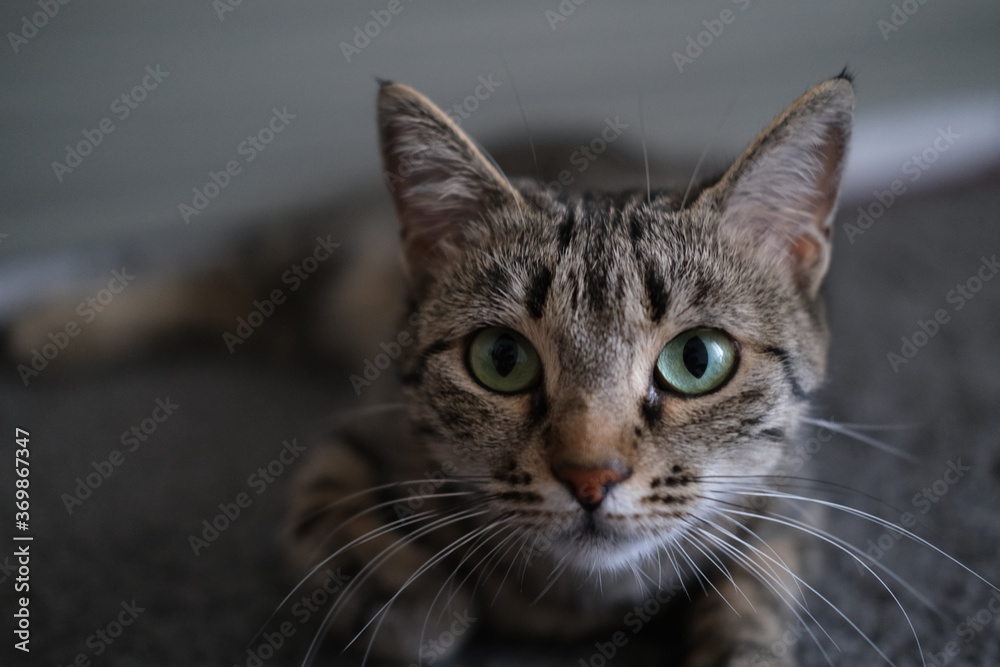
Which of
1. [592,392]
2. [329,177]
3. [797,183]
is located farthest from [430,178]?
[329,177]

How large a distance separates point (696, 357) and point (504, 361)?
245mm

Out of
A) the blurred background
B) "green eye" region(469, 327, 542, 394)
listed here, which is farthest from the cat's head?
the blurred background

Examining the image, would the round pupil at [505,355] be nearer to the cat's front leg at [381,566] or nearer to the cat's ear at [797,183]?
the cat's front leg at [381,566]

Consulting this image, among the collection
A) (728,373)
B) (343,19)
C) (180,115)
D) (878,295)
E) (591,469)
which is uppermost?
(343,19)

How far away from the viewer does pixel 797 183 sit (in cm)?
100

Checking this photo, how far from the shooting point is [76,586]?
1.17 m

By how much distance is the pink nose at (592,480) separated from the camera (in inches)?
31.3

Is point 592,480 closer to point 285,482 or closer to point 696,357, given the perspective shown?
point 696,357

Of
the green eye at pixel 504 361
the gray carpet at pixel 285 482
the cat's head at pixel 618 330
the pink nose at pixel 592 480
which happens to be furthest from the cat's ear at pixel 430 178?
the gray carpet at pixel 285 482

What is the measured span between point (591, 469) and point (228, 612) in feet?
2.20

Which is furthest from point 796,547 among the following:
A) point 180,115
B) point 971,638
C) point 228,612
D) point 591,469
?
point 180,115

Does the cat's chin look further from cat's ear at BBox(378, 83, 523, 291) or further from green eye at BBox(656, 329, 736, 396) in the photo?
cat's ear at BBox(378, 83, 523, 291)

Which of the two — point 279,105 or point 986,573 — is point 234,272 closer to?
point 279,105

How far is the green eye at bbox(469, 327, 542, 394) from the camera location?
0.93 metres
